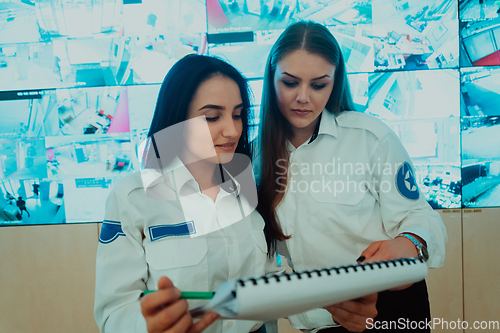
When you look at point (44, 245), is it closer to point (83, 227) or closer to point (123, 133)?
point (83, 227)

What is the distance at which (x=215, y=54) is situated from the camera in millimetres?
2062

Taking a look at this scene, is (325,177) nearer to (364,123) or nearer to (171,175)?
(364,123)

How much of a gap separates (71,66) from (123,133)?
531 millimetres

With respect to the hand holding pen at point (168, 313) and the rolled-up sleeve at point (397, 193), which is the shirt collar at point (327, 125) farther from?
the hand holding pen at point (168, 313)

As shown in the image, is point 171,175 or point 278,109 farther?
point 278,109

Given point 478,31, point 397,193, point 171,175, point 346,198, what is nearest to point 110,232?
point 171,175

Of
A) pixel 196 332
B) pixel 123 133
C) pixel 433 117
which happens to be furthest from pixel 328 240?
pixel 123 133

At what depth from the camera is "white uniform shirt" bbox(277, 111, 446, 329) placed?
1094 millimetres

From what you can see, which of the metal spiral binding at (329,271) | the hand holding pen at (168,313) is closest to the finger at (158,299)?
the hand holding pen at (168,313)

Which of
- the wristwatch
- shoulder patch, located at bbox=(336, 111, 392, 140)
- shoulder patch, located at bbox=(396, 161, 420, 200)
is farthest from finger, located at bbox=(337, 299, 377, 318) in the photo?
shoulder patch, located at bbox=(336, 111, 392, 140)

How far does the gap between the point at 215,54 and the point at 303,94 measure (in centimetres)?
119

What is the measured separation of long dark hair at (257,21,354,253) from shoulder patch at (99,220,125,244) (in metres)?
0.45

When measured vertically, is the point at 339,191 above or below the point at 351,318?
above

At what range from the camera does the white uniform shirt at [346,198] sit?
1.09 meters
